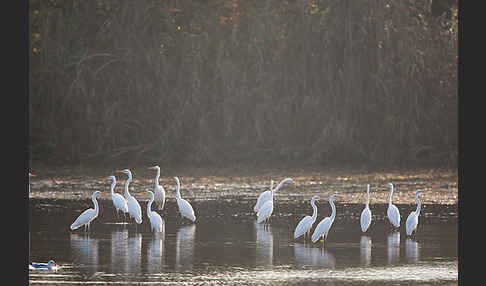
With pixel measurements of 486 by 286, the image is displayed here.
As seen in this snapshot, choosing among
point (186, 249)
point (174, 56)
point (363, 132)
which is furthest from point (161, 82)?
point (186, 249)

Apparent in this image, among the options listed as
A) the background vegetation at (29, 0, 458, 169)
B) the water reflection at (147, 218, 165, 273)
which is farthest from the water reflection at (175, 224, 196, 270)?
the background vegetation at (29, 0, 458, 169)

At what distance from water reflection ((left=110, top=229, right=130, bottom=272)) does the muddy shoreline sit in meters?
5.31

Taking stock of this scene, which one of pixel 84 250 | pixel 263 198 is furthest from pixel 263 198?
pixel 84 250

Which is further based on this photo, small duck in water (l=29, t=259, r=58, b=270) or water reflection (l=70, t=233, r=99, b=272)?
water reflection (l=70, t=233, r=99, b=272)

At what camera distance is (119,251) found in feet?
46.1

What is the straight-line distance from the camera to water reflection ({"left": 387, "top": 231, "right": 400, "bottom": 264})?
13469 mm

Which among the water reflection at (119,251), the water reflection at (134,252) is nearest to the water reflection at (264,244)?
the water reflection at (134,252)

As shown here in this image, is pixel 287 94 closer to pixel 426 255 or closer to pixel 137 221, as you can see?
pixel 137 221

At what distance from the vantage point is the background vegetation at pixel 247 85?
29797 millimetres

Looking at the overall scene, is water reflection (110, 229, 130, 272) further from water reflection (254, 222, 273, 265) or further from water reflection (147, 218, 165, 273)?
water reflection (254, 222, 273, 265)

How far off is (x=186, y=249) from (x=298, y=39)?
57.9 feet

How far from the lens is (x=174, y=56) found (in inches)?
1257

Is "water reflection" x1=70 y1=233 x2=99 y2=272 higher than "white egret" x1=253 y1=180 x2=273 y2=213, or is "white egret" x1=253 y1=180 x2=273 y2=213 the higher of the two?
"white egret" x1=253 y1=180 x2=273 y2=213

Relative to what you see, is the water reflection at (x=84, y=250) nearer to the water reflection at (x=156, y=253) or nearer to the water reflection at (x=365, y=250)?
the water reflection at (x=156, y=253)
